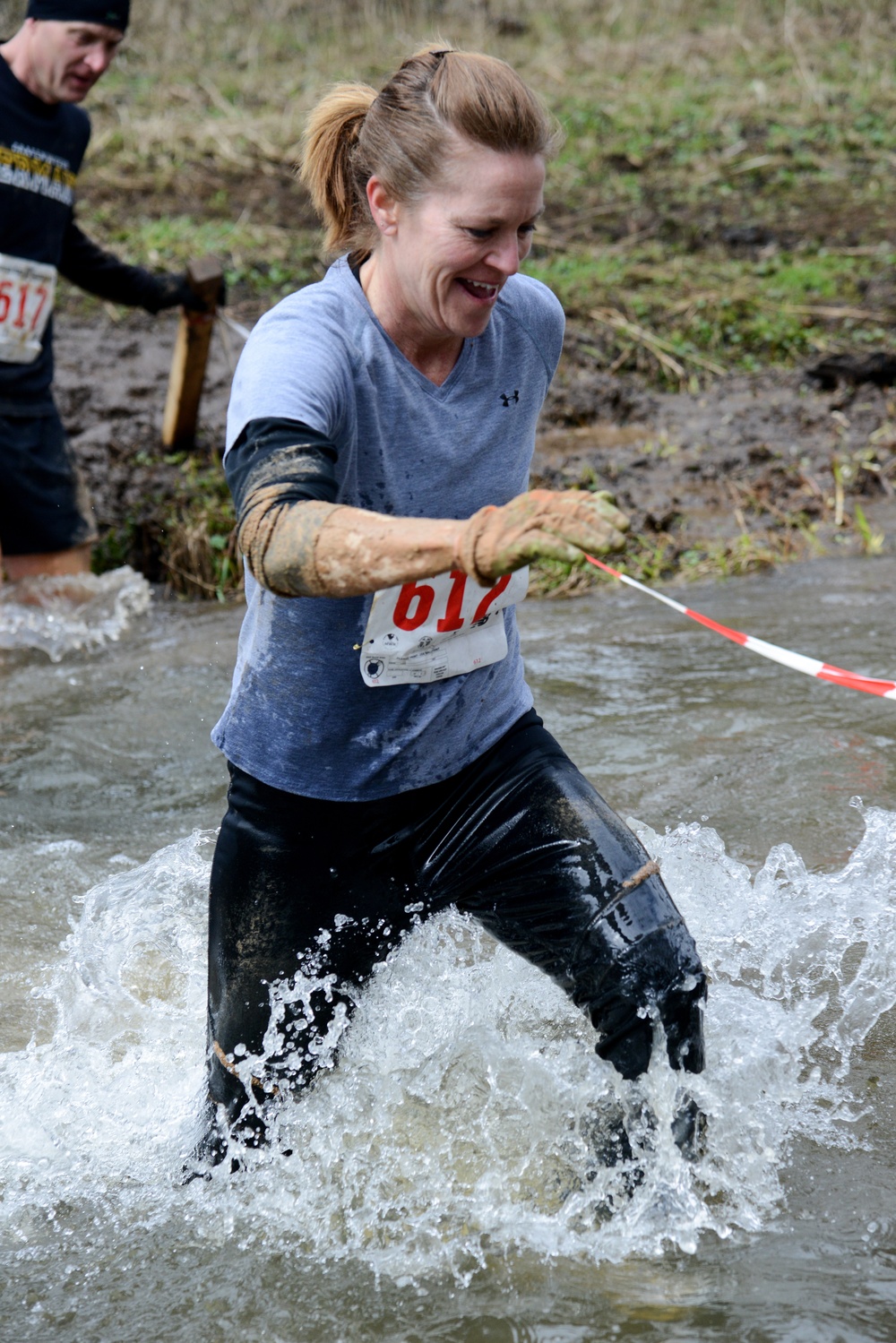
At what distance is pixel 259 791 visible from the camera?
2469 mm

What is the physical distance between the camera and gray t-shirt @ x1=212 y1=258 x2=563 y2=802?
7.40ft

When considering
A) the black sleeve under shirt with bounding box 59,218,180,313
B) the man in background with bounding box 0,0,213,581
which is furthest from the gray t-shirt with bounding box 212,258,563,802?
the black sleeve under shirt with bounding box 59,218,180,313

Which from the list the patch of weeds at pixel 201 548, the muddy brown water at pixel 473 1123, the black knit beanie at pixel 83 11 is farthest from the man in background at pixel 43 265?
the muddy brown water at pixel 473 1123

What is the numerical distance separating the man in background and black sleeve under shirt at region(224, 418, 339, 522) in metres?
3.39

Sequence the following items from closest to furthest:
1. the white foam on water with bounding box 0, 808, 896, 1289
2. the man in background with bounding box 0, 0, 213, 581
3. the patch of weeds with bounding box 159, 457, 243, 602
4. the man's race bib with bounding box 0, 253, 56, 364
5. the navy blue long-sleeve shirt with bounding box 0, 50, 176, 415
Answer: the white foam on water with bounding box 0, 808, 896, 1289 → the man in background with bounding box 0, 0, 213, 581 → the navy blue long-sleeve shirt with bounding box 0, 50, 176, 415 → the man's race bib with bounding box 0, 253, 56, 364 → the patch of weeds with bounding box 159, 457, 243, 602

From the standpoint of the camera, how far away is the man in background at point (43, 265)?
4.84m

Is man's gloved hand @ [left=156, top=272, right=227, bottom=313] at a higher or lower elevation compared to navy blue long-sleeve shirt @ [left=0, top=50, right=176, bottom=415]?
lower

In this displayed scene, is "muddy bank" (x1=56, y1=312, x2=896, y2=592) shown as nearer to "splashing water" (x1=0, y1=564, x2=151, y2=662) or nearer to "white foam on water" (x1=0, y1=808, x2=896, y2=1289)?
"splashing water" (x1=0, y1=564, x2=151, y2=662)

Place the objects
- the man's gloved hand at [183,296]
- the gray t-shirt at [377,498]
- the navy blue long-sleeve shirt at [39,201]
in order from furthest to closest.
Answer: the man's gloved hand at [183,296] → the navy blue long-sleeve shirt at [39,201] → the gray t-shirt at [377,498]

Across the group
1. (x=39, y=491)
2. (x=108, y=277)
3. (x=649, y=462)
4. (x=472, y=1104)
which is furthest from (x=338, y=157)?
(x=649, y=462)

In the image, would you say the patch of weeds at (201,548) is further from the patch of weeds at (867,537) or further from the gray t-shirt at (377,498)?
the gray t-shirt at (377,498)

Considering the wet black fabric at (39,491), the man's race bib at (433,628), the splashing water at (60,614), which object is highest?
the man's race bib at (433,628)

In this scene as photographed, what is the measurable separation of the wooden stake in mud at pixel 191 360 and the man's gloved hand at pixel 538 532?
15.6 ft

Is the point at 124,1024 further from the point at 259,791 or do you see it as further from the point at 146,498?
the point at 146,498
